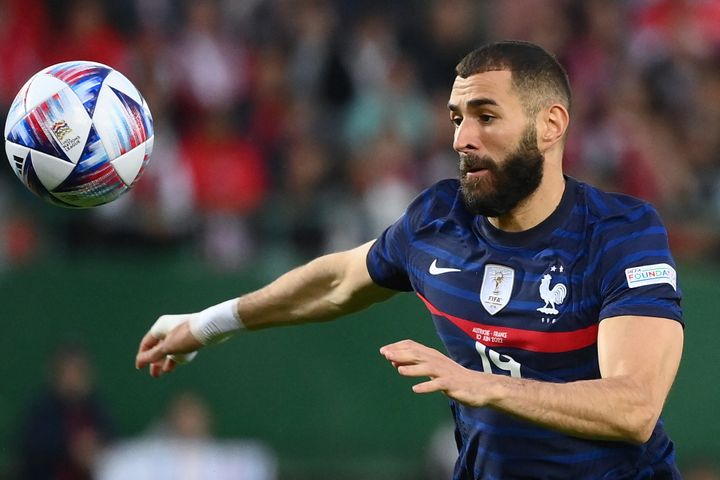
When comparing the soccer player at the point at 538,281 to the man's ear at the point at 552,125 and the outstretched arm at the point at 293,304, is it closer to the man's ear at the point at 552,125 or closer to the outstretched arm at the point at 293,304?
the man's ear at the point at 552,125

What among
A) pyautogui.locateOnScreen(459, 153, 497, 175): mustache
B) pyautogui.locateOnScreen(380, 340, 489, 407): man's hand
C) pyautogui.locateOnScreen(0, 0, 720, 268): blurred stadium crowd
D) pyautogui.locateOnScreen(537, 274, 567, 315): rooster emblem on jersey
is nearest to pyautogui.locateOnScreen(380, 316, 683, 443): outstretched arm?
pyautogui.locateOnScreen(380, 340, 489, 407): man's hand

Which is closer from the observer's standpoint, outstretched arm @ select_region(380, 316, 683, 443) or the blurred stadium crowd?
outstretched arm @ select_region(380, 316, 683, 443)

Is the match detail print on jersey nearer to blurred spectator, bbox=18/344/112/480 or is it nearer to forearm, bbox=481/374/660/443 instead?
forearm, bbox=481/374/660/443

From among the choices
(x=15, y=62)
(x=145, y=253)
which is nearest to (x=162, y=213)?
(x=145, y=253)

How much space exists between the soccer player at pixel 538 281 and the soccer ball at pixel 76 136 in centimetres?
143

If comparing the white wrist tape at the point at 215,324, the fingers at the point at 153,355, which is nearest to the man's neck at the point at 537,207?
the white wrist tape at the point at 215,324

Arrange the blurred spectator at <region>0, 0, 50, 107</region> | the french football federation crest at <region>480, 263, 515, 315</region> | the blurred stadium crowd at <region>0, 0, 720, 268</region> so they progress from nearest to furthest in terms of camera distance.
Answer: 1. the french football federation crest at <region>480, 263, 515, 315</region>
2. the blurred stadium crowd at <region>0, 0, 720, 268</region>
3. the blurred spectator at <region>0, 0, 50, 107</region>

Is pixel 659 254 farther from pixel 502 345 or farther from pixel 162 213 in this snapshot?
pixel 162 213

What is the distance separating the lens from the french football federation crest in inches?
205

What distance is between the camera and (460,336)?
5.39 metres

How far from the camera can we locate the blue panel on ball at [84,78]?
5.93 metres

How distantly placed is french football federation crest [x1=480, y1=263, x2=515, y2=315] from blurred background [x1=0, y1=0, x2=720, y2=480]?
19.4ft

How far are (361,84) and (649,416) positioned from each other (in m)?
8.28

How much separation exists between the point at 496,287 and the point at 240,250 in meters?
6.37
